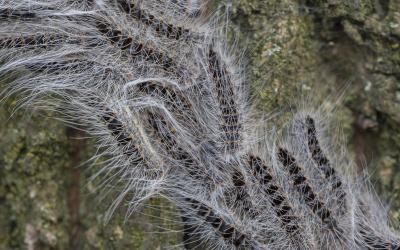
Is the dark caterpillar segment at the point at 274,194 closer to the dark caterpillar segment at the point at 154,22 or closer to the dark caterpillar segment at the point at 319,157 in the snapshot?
the dark caterpillar segment at the point at 319,157

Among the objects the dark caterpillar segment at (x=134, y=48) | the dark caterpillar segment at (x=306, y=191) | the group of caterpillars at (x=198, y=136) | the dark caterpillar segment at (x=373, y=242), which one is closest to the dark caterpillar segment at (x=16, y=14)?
the group of caterpillars at (x=198, y=136)

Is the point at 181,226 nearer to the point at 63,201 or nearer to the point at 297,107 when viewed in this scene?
the point at 63,201

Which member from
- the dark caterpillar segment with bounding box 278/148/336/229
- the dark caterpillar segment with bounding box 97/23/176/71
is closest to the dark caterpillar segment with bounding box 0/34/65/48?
the dark caterpillar segment with bounding box 97/23/176/71

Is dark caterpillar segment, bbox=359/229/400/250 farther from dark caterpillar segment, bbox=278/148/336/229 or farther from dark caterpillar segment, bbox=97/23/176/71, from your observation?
dark caterpillar segment, bbox=97/23/176/71

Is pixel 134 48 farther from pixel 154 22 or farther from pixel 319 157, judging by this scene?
pixel 319 157

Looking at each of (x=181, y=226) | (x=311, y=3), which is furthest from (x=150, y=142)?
(x=311, y=3)

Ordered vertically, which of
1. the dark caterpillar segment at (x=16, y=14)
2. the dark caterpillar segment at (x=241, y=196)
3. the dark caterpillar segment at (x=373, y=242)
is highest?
the dark caterpillar segment at (x=16, y=14)
